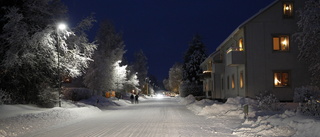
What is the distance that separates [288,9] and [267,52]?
165 inches

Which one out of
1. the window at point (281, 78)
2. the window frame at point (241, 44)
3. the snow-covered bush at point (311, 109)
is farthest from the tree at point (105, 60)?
the snow-covered bush at point (311, 109)

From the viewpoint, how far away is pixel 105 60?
191 feet

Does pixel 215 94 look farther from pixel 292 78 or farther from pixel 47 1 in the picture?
pixel 47 1

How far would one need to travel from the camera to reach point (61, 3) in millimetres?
25453

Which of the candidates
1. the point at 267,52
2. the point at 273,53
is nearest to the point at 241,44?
the point at 267,52

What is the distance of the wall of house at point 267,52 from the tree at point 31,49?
14.8m

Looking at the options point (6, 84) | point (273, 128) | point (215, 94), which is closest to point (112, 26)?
point (215, 94)

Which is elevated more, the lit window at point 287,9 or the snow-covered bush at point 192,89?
the lit window at point 287,9

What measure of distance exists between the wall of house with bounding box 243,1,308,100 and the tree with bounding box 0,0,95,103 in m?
14.8

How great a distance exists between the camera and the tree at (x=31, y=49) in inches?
843

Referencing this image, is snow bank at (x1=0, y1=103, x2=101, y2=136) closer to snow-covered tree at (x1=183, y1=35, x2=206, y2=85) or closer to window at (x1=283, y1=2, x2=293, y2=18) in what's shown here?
window at (x1=283, y1=2, x2=293, y2=18)

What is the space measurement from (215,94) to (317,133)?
3645cm

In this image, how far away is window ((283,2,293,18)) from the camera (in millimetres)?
30281

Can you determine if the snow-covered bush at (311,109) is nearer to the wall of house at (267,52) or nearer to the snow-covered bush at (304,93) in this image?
the snow-covered bush at (304,93)
